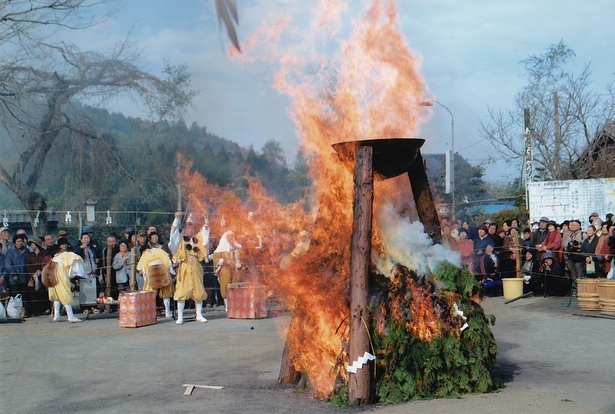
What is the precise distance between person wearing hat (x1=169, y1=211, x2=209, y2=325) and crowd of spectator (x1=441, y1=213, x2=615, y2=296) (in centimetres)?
551

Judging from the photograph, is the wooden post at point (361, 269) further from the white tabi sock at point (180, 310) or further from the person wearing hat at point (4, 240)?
the person wearing hat at point (4, 240)

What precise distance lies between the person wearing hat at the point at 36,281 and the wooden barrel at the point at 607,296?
38.9 ft

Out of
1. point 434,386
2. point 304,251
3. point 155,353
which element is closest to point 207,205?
point 155,353

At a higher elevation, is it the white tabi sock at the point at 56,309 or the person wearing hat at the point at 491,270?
the person wearing hat at the point at 491,270

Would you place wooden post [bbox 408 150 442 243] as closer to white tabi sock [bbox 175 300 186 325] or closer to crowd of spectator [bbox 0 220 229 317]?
white tabi sock [bbox 175 300 186 325]

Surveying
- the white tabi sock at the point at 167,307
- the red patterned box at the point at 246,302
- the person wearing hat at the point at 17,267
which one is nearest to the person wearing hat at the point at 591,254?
the red patterned box at the point at 246,302

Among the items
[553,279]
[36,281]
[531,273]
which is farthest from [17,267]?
[553,279]

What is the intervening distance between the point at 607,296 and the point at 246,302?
722 centimetres

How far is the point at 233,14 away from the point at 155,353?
631 cm

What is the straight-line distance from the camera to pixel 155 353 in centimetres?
1070

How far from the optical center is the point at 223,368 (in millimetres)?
9312

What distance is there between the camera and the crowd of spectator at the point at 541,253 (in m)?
15.5

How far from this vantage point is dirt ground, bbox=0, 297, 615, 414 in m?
7.05

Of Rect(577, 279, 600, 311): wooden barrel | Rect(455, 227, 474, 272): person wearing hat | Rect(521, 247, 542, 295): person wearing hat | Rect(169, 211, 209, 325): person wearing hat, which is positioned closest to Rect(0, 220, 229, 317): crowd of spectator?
Rect(169, 211, 209, 325): person wearing hat
